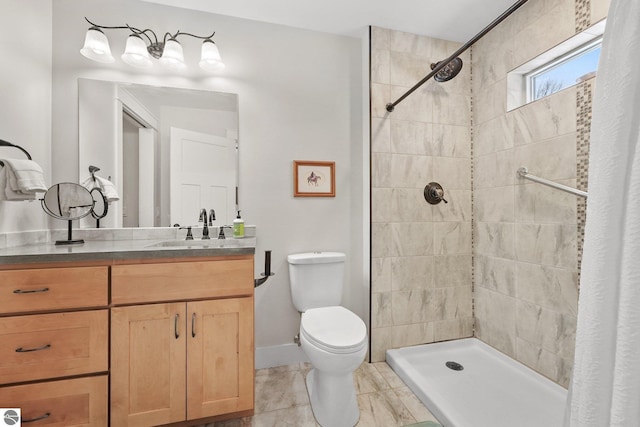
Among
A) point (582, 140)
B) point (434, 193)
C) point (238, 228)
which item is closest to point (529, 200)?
point (582, 140)

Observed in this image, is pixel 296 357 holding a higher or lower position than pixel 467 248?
lower

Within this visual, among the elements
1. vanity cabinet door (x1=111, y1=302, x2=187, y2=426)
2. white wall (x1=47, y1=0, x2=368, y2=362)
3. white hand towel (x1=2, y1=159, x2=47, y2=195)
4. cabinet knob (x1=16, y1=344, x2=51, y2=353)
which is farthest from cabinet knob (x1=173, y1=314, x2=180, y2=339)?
white hand towel (x1=2, y1=159, x2=47, y2=195)

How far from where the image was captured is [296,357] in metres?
1.97

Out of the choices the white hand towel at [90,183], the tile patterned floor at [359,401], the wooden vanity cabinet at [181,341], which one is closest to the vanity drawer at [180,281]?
the wooden vanity cabinet at [181,341]

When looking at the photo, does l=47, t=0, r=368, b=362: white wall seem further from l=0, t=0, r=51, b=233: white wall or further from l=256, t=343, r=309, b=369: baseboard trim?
l=0, t=0, r=51, b=233: white wall

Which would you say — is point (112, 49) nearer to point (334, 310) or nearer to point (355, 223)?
point (355, 223)

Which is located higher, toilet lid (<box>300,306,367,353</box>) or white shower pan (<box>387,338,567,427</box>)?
toilet lid (<box>300,306,367,353</box>)

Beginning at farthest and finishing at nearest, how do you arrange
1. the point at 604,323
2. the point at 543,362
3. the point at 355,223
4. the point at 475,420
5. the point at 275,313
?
the point at 355,223
the point at 275,313
the point at 543,362
the point at 475,420
the point at 604,323

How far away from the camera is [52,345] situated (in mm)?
1111

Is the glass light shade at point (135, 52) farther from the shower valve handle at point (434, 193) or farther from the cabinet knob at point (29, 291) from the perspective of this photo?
the shower valve handle at point (434, 193)

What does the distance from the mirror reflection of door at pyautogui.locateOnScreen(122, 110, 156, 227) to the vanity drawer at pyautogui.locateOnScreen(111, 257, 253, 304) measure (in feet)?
2.25

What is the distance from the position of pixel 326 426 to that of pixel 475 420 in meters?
0.76

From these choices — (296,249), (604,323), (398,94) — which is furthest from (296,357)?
(398,94)

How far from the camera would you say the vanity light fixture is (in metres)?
1.61
